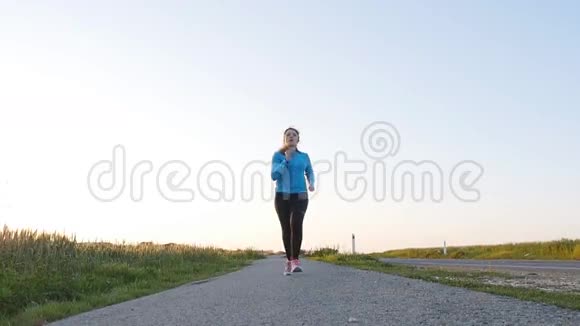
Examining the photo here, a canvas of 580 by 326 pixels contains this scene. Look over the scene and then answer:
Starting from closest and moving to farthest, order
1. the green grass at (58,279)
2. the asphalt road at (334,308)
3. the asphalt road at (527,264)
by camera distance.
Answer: the asphalt road at (334,308)
the green grass at (58,279)
the asphalt road at (527,264)

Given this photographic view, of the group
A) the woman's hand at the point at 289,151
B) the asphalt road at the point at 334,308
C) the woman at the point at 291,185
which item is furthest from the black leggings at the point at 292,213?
the asphalt road at the point at 334,308

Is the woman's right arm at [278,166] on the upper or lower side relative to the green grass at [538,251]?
upper

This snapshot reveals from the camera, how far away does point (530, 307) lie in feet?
18.2

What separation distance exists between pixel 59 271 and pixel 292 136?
4.59m

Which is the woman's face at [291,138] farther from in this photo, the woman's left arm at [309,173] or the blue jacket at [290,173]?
the woman's left arm at [309,173]

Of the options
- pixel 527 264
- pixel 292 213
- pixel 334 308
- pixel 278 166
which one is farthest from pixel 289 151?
pixel 527 264

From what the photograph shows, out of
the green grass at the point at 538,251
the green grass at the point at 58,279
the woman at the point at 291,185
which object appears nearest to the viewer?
the green grass at the point at 58,279

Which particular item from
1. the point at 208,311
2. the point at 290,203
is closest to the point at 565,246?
the point at 290,203

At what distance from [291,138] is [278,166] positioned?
52 cm

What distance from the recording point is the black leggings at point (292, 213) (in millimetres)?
10016

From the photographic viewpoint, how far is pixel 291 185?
32.9 feet

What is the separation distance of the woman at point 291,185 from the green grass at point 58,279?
2397mm

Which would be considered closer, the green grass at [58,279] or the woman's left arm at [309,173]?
the green grass at [58,279]

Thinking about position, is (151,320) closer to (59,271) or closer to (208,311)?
(208,311)
